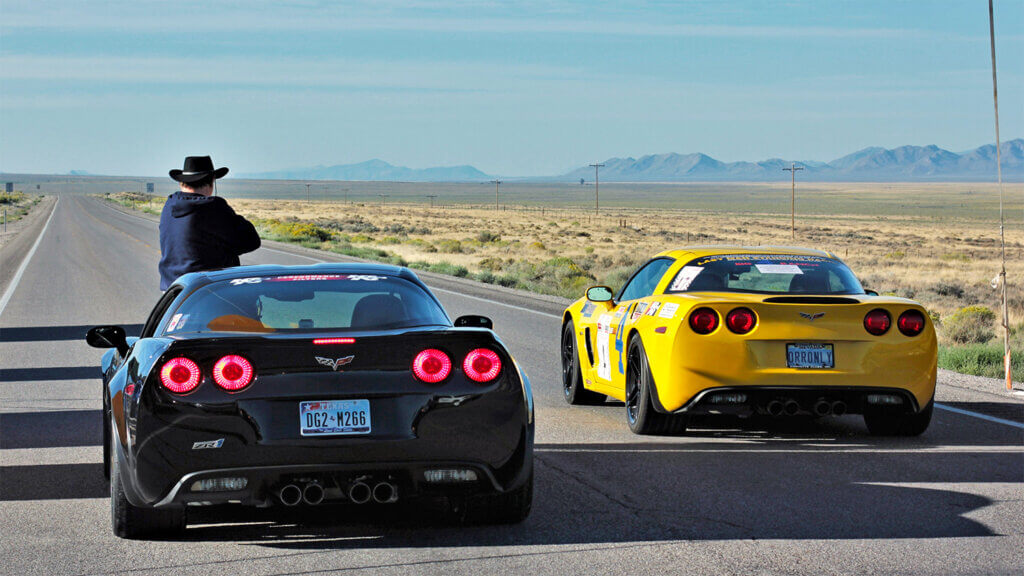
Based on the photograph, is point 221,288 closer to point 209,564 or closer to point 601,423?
point 209,564

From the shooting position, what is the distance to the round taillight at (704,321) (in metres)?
8.76

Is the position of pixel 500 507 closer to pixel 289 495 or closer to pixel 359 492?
pixel 359 492

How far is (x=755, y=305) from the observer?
873 centimetres

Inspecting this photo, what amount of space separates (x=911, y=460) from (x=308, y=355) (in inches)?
172

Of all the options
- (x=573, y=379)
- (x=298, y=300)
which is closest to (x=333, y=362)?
(x=298, y=300)

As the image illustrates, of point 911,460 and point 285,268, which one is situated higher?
point 285,268

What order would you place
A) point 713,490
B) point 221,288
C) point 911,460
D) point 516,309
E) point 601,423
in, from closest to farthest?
1. point 221,288
2. point 713,490
3. point 911,460
4. point 601,423
5. point 516,309

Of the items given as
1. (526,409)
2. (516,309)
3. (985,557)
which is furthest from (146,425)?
(516,309)

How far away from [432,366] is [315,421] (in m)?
0.58

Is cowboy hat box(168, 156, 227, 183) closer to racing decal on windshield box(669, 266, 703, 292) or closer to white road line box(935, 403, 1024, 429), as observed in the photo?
racing decal on windshield box(669, 266, 703, 292)

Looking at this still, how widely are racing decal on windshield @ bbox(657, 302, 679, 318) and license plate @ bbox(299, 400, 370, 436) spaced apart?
3.58m

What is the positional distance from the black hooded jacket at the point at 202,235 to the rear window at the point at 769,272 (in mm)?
3128

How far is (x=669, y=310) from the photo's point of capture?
9000mm

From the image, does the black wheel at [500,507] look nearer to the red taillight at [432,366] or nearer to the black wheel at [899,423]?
the red taillight at [432,366]
